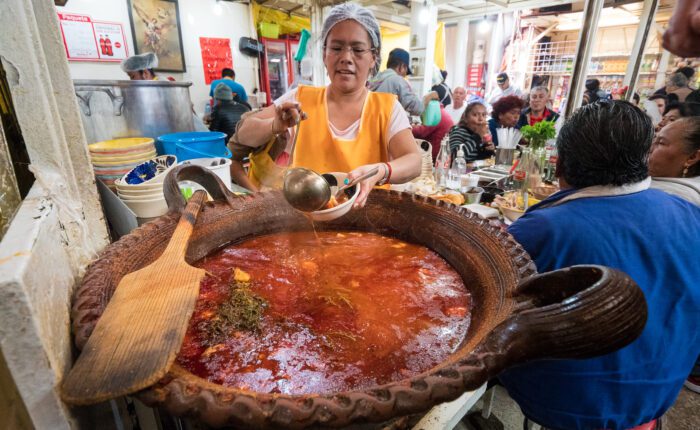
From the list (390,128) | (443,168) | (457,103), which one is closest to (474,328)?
(390,128)

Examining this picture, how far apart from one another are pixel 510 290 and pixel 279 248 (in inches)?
47.0

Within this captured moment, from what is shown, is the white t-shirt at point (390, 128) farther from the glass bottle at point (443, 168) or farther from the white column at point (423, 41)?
the white column at point (423, 41)

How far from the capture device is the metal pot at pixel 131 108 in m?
2.79

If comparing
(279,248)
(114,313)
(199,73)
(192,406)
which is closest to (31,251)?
(114,313)

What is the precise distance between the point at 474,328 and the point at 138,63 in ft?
20.6

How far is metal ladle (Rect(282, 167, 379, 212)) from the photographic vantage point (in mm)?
1692

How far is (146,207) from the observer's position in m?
1.90

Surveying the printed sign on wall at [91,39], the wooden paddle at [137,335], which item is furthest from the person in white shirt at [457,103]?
the wooden paddle at [137,335]

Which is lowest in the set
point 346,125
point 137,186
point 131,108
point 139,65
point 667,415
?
point 667,415

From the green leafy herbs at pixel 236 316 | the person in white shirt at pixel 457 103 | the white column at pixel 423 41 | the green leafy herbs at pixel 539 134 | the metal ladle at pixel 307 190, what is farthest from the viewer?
the person in white shirt at pixel 457 103

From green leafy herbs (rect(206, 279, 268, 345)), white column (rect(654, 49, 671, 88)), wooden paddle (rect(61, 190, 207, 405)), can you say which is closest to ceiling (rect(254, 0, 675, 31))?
white column (rect(654, 49, 671, 88))

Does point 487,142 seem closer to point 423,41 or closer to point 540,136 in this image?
point 540,136

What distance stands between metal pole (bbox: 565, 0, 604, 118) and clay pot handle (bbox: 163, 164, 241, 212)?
366 centimetres

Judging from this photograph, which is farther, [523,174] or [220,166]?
[523,174]
